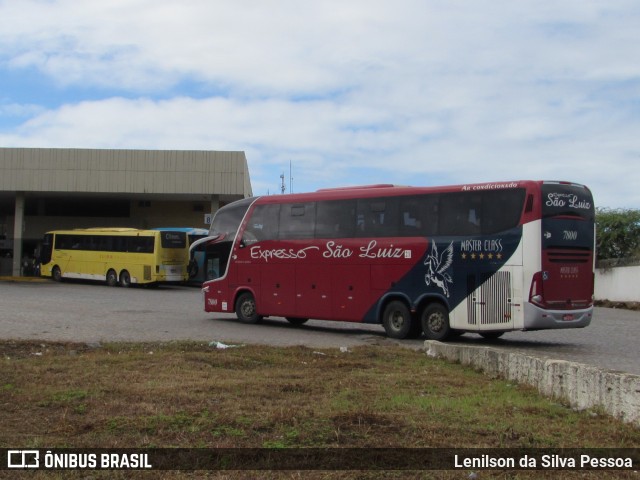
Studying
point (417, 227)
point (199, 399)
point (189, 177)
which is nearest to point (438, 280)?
point (417, 227)

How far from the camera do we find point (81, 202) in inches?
2010

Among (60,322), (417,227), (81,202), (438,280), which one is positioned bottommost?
(60,322)

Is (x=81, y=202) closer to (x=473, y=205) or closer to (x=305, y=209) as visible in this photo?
Answer: (x=305, y=209)

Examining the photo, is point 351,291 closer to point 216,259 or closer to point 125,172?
point 216,259

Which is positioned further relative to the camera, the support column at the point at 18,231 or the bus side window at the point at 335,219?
the support column at the point at 18,231

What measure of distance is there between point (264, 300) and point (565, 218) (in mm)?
8617

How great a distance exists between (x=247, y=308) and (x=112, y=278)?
19390mm

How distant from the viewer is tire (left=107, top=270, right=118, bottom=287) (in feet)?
125

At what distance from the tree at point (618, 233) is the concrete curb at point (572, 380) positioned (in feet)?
82.7

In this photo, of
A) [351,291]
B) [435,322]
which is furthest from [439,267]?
[351,291]

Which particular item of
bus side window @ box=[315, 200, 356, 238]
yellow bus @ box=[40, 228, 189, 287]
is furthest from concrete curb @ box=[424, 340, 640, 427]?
yellow bus @ box=[40, 228, 189, 287]

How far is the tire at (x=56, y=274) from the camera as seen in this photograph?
40594 millimetres

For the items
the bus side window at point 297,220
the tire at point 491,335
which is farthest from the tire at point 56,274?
the tire at point 491,335

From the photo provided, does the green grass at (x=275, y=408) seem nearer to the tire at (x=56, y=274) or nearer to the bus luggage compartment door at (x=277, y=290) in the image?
the bus luggage compartment door at (x=277, y=290)
